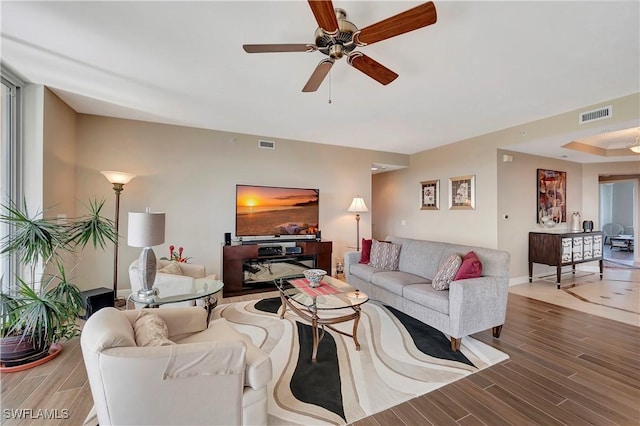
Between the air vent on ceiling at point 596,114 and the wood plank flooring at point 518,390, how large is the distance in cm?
272

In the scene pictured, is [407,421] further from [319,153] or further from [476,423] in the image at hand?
[319,153]

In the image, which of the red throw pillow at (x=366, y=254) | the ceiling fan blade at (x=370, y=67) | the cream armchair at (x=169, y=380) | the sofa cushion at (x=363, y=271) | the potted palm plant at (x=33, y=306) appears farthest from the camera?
the red throw pillow at (x=366, y=254)

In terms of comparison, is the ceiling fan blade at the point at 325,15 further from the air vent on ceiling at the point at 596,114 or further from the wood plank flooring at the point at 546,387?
the air vent on ceiling at the point at 596,114

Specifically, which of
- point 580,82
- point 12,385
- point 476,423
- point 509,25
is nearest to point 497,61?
point 509,25

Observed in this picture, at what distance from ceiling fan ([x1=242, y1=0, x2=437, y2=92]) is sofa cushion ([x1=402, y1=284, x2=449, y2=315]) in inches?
86.5

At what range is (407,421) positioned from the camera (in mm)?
1802

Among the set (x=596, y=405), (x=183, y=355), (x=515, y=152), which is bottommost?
(x=596, y=405)

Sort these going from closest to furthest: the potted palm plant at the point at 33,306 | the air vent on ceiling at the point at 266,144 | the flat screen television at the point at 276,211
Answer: the potted palm plant at the point at 33,306 < the flat screen television at the point at 276,211 < the air vent on ceiling at the point at 266,144

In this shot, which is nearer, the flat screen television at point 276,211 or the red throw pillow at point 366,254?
the red throw pillow at point 366,254

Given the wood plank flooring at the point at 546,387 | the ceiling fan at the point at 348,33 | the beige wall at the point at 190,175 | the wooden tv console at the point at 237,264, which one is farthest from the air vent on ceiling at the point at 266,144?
the wood plank flooring at the point at 546,387

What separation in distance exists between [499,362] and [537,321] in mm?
1459

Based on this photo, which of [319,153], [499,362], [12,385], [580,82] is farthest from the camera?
[319,153]

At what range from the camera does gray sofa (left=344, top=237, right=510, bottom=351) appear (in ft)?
8.82

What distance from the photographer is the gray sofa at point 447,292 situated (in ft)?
8.82
